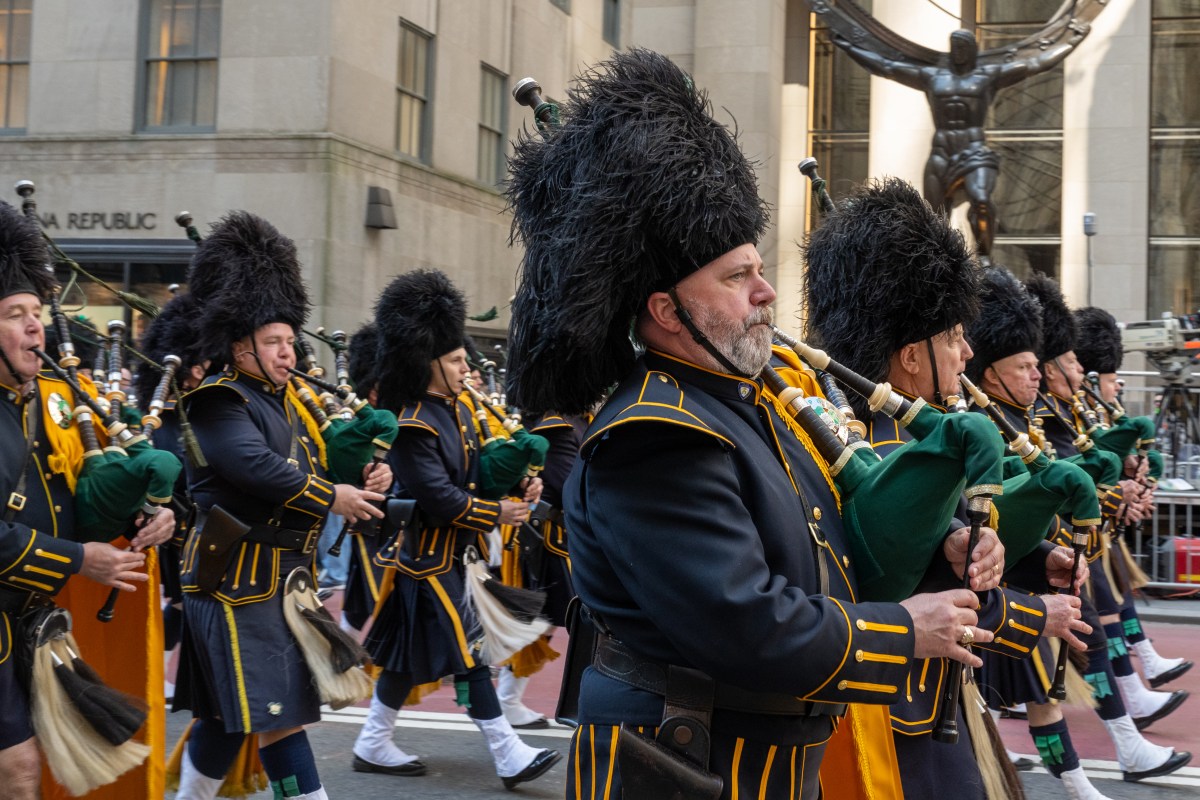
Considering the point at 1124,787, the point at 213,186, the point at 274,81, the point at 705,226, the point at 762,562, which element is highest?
the point at 274,81

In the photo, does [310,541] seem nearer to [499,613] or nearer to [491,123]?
[499,613]

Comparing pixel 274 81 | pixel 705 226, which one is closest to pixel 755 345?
pixel 705 226

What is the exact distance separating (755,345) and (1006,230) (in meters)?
24.0

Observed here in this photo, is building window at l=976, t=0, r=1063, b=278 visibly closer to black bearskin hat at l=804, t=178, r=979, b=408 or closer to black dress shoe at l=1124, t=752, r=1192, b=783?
black dress shoe at l=1124, t=752, r=1192, b=783

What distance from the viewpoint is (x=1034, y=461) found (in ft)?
13.8

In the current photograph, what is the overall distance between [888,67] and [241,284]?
17.2 meters

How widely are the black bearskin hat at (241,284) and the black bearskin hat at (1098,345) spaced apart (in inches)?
219

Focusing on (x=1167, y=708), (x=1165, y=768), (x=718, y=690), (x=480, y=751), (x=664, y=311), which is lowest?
(x=480, y=751)

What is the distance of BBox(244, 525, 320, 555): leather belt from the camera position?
5613 mm

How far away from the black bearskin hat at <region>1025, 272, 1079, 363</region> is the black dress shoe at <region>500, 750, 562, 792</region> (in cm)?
350

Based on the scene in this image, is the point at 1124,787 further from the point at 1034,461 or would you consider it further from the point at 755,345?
the point at 755,345

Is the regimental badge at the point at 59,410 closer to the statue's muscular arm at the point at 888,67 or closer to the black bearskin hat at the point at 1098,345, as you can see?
the black bearskin hat at the point at 1098,345

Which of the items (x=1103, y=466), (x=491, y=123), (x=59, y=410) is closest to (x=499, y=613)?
(x=59, y=410)

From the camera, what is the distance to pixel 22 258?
4.65 metres
